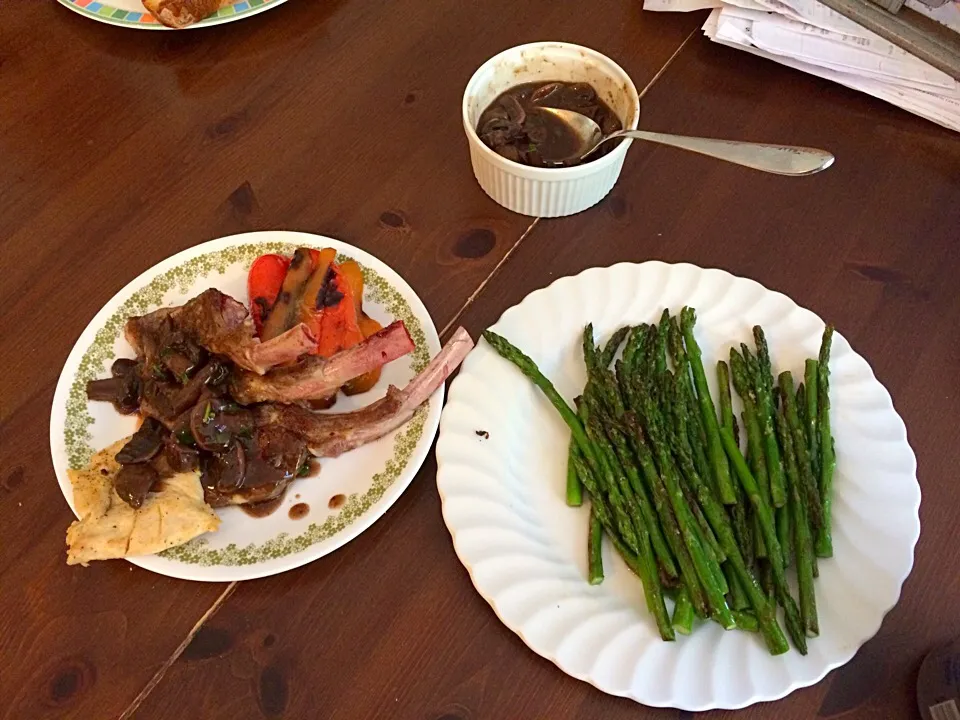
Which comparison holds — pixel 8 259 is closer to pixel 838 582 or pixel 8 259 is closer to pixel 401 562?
pixel 401 562

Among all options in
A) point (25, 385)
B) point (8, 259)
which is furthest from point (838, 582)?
point (8, 259)

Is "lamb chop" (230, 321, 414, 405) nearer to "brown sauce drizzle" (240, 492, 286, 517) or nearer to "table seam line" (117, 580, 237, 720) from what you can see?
"brown sauce drizzle" (240, 492, 286, 517)

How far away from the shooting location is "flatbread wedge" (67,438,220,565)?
4.20 ft

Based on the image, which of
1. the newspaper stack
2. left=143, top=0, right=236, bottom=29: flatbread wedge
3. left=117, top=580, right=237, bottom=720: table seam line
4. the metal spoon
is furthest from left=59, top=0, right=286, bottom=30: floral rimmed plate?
left=117, top=580, right=237, bottom=720: table seam line

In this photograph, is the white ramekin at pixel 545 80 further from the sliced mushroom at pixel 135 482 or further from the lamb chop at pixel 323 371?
the sliced mushroom at pixel 135 482

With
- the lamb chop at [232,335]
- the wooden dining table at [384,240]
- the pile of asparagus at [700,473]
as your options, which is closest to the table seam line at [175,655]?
the wooden dining table at [384,240]

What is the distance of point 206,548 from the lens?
1.33 metres

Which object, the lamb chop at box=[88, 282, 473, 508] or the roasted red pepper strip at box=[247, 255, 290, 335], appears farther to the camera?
the roasted red pepper strip at box=[247, 255, 290, 335]

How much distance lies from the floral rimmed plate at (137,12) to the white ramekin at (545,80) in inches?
28.3

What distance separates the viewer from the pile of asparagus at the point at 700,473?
1240mm

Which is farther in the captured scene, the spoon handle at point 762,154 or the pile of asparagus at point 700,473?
the spoon handle at point 762,154

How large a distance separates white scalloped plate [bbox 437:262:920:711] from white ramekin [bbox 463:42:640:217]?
223 mm

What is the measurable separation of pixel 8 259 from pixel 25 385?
350 millimetres

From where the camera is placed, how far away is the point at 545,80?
1.73 metres
